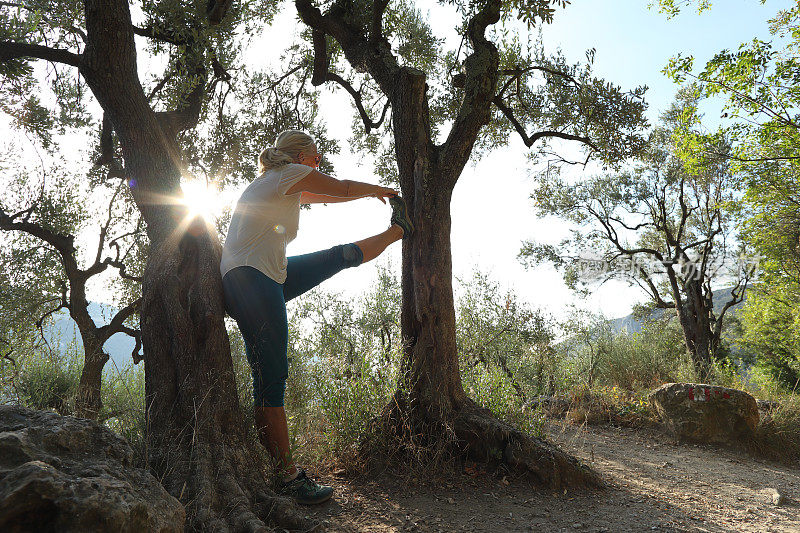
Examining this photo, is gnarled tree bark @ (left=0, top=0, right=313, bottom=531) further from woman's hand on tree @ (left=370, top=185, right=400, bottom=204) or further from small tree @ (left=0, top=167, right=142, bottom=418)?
small tree @ (left=0, top=167, right=142, bottom=418)

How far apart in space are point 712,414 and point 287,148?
27.0ft

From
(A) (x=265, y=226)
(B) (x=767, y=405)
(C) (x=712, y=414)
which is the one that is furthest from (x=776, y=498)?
(A) (x=265, y=226)

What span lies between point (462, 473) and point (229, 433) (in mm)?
2252

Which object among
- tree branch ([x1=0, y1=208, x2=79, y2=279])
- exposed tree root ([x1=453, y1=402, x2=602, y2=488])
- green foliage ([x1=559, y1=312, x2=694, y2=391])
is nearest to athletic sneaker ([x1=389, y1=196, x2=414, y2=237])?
exposed tree root ([x1=453, y1=402, x2=602, y2=488])

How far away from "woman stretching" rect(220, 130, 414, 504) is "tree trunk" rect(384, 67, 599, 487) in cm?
130

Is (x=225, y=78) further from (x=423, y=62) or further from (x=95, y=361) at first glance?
A: (x=95, y=361)

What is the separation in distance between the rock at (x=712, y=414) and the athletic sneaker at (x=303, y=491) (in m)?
7.18

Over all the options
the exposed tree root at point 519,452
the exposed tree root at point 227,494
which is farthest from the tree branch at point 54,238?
the exposed tree root at point 519,452

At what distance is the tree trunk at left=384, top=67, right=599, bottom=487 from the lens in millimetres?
4438

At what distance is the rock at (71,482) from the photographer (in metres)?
1.61

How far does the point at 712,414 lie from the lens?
26.1 ft

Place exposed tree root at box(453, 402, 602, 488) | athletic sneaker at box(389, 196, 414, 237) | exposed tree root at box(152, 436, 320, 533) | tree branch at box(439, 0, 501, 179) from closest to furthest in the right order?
1. exposed tree root at box(152, 436, 320, 533)
2. exposed tree root at box(453, 402, 602, 488)
3. athletic sneaker at box(389, 196, 414, 237)
4. tree branch at box(439, 0, 501, 179)

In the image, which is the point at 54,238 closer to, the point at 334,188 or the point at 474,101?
the point at 334,188

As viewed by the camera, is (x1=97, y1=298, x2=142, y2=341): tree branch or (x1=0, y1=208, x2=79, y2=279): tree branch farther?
(x1=97, y1=298, x2=142, y2=341): tree branch
